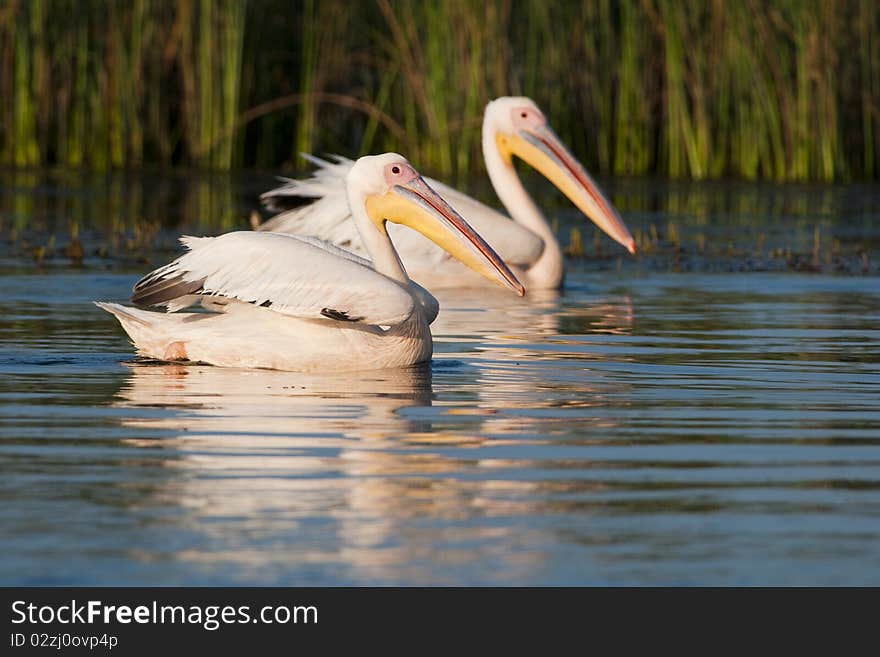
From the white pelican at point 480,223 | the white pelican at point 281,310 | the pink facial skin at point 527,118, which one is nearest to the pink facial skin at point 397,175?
the white pelican at point 281,310

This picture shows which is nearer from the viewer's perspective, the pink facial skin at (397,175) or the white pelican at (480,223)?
the pink facial skin at (397,175)

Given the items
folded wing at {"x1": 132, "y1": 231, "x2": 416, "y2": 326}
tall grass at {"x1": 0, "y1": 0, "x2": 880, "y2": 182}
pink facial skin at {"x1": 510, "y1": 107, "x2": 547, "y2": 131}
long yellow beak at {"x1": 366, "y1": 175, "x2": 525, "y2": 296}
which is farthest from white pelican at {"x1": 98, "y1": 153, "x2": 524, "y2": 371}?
tall grass at {"x1": 0, "y1": 0, "x2": 880, "y2": 182}

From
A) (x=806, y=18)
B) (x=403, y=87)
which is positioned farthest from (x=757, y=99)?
(x=403, y=87)

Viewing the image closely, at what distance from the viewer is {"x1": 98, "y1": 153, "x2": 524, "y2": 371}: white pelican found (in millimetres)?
6441

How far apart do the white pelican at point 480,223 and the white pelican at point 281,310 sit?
2884mm

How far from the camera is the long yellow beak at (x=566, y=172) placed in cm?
1042

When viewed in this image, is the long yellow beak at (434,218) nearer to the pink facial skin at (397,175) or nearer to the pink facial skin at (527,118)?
the pink facial skin at (397,175)

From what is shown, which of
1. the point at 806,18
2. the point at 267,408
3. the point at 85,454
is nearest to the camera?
the point at 85,454

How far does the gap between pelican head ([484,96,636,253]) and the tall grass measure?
4.16 metres

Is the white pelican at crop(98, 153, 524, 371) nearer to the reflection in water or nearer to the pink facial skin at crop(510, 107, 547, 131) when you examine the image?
the reflection in water

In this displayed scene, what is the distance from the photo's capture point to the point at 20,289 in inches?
367

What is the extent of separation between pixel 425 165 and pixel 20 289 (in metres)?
7.15
